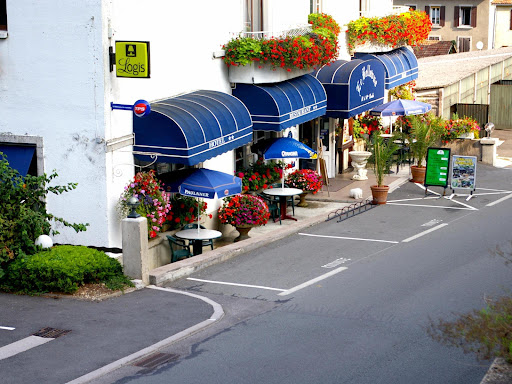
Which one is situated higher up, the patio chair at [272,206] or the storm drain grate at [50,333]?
the patio chair at [272,206]

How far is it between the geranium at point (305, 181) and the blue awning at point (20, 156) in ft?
27.2

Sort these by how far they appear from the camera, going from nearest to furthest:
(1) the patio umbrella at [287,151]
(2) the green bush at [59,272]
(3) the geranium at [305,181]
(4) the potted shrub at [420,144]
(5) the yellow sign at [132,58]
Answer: (2) the green bush at [59,272] < (5) the yellow sign at [132,58] < (1) the patio umbrella at [287,151] < (3) the geranium at [305,181] < (4) the potted shrub at [420,144]

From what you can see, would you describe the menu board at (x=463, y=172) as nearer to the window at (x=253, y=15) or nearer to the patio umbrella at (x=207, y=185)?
the window at (x=253, y=15)

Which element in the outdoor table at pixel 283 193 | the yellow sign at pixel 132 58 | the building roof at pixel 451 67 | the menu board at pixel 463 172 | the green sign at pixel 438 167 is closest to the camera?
the yellow sign at pixel 132 58

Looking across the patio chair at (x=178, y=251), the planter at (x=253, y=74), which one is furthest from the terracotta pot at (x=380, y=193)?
the patio chair at (x=178, y=251)

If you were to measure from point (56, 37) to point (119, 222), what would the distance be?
11.9 ft

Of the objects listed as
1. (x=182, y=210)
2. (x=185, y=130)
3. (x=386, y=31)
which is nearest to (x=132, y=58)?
(x=185, y=130)

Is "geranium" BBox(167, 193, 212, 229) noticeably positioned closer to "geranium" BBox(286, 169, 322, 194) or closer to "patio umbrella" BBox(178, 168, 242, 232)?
"patio umbrella" BBox(178, 168, 242, 232)

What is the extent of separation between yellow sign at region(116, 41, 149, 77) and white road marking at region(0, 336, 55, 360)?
5254mm

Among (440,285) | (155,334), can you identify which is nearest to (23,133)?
(155,334)

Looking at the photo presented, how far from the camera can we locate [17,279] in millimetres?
14977

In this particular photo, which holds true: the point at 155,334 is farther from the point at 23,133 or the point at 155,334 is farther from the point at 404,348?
the point at 23,133

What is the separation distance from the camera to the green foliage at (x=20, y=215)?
49.5 ft

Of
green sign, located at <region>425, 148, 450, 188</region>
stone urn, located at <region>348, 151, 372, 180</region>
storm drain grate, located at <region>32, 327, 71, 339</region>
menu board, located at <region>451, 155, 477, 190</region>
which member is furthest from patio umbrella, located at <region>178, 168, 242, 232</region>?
stone urn, located at <region>348, 151, 372, 180</region>
